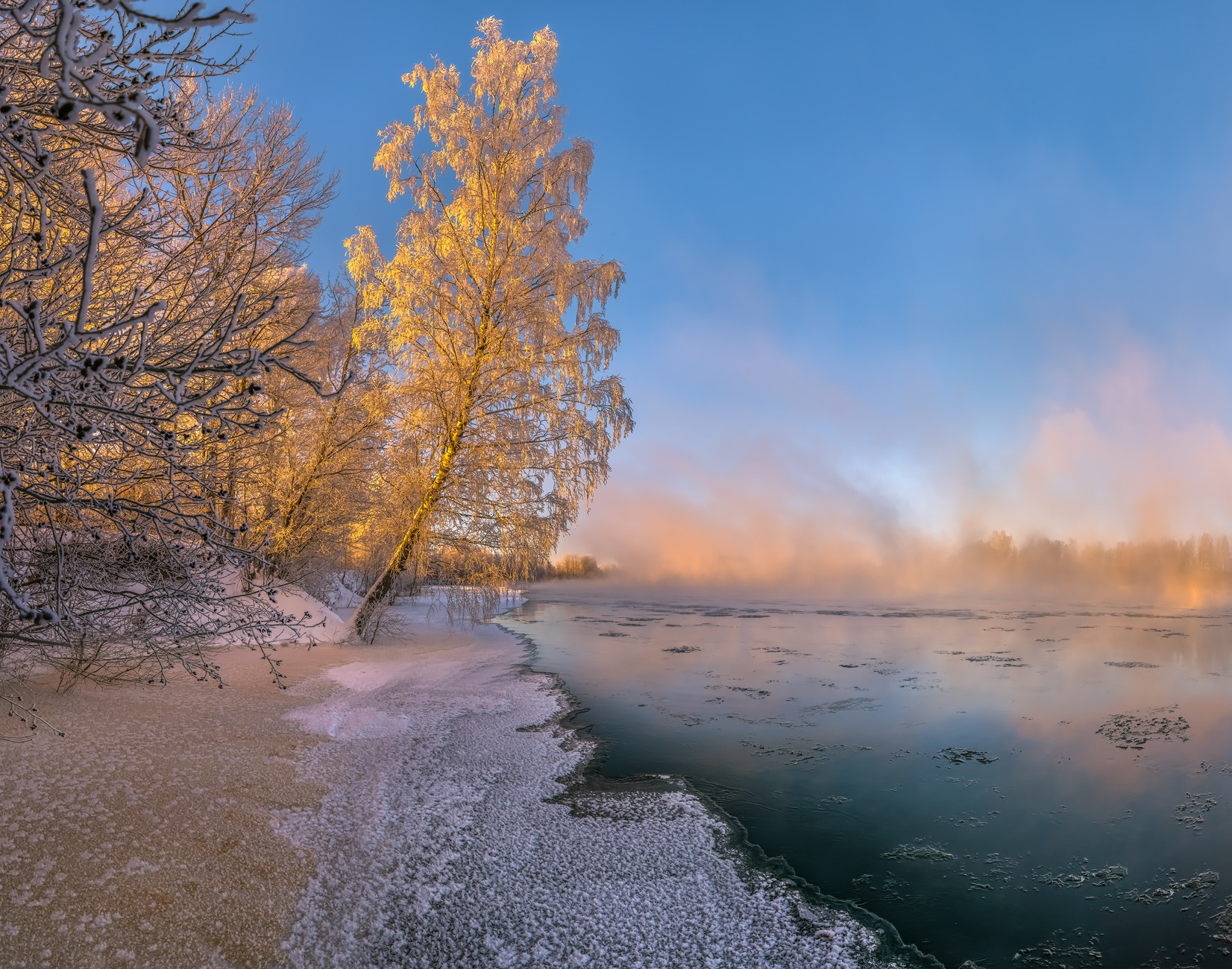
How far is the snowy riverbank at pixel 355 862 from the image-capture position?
346cm

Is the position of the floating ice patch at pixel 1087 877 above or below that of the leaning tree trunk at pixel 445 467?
below

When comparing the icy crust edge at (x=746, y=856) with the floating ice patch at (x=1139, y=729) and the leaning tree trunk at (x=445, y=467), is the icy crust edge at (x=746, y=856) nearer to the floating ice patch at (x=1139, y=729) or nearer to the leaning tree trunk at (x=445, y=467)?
the floating ice patch at (x=1139, y=729)

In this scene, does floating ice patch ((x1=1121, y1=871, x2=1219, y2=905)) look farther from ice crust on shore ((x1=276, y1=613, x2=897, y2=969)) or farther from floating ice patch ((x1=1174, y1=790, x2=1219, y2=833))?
ice crust on shore ((x1=276, y1=613, x2=897, y2=969))

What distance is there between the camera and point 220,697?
7.71 m

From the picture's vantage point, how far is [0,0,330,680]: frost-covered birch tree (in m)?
1.77

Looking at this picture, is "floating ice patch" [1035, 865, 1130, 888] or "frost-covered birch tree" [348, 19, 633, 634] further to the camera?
"frost-covered birch tree" [348, 19, 633, 634]

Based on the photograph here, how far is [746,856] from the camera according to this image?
191 inches

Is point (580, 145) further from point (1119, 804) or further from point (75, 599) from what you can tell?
point (1119, 804)

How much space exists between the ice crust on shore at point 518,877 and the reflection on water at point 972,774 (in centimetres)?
63

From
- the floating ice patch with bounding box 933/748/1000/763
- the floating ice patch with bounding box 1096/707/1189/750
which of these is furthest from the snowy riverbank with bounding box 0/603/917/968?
the floating ice patch with bounding box 1096/707/1189/750

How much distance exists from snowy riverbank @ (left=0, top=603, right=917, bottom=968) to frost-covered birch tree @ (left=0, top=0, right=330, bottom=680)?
0.98m

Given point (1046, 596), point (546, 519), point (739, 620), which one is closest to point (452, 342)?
point (546, 519)

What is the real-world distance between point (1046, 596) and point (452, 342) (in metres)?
50.8

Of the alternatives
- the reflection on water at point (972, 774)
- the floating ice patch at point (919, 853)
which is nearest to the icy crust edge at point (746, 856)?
the reflection on water at point (972, 774)
